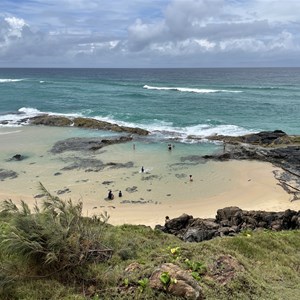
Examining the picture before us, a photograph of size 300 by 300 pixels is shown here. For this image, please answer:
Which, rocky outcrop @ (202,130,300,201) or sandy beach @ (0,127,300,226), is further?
rocky outcrop @ (202,130,300,201)

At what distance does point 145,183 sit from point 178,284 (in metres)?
17.8

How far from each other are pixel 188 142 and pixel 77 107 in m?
28.9

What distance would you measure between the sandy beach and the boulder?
1130 cm

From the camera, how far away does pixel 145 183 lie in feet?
82.2

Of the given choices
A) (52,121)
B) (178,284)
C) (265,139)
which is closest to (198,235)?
(178,284)

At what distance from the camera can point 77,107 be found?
193ft

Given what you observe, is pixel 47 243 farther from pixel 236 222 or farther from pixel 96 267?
pixel 236 222

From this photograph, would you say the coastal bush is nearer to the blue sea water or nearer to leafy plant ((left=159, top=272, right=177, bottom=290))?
leafy plant ((left=159, top=272, right=177, bottom=290))

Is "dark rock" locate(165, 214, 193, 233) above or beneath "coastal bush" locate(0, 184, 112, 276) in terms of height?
beneath

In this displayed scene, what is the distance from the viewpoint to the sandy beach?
2123 cm

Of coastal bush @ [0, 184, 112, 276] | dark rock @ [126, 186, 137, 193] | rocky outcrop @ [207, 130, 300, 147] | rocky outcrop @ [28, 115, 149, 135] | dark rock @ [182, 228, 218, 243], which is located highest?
coastal bush @ [0, 184, 112, 276]

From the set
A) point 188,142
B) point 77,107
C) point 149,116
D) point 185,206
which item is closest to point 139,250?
point 185,206

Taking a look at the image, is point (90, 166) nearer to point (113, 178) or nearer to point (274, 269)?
point (113, 178)

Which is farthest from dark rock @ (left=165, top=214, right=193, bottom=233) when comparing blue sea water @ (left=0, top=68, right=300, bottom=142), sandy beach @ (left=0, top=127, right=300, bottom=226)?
blue sea water @ (left=0, top=68, right=300, bottom=142)
